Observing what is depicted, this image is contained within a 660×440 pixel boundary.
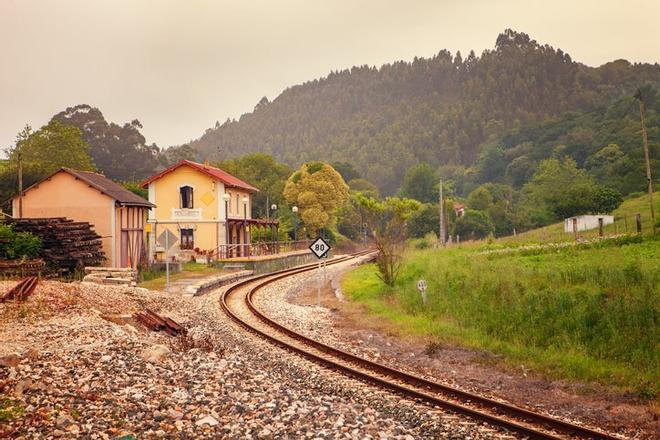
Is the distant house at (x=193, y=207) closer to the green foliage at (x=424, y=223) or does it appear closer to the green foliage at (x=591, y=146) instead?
the green foliage at (x=424, y=223)

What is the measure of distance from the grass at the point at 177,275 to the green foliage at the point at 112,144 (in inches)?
2758

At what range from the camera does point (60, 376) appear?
9148 millimetres

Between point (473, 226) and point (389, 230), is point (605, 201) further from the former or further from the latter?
point (389, 230)

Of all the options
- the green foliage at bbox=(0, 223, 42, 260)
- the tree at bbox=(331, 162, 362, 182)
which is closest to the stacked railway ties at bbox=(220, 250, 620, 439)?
the green foliage at bbox=(0, 223, 42, 260)

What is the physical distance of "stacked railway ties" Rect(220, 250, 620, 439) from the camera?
8484mm

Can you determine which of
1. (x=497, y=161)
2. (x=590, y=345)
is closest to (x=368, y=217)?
(x=590, y=345)

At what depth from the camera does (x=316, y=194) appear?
200 ft

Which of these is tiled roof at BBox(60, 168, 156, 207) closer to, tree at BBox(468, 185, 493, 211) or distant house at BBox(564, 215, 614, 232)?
distant house at BBox(564, 215, 614, 232)

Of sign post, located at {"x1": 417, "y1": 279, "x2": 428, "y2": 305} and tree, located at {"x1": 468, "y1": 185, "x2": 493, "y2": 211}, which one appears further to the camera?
tree, located at {"x1": 468, "y1": 185, "x2": 493, "y2": 211}

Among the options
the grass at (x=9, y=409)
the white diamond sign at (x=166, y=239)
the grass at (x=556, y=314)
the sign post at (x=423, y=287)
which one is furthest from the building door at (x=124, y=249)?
the grass at (x=9, y=409)

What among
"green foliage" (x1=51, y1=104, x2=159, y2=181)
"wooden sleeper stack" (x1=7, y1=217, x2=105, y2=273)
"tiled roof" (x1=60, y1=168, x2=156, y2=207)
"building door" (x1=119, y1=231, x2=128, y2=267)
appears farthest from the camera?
"green foliage" (x1=51, y1=104, x2=159, y2=181)

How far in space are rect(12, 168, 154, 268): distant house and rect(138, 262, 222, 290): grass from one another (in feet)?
6.03

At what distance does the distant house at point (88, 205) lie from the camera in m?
31.5

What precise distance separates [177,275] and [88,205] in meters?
5.74
